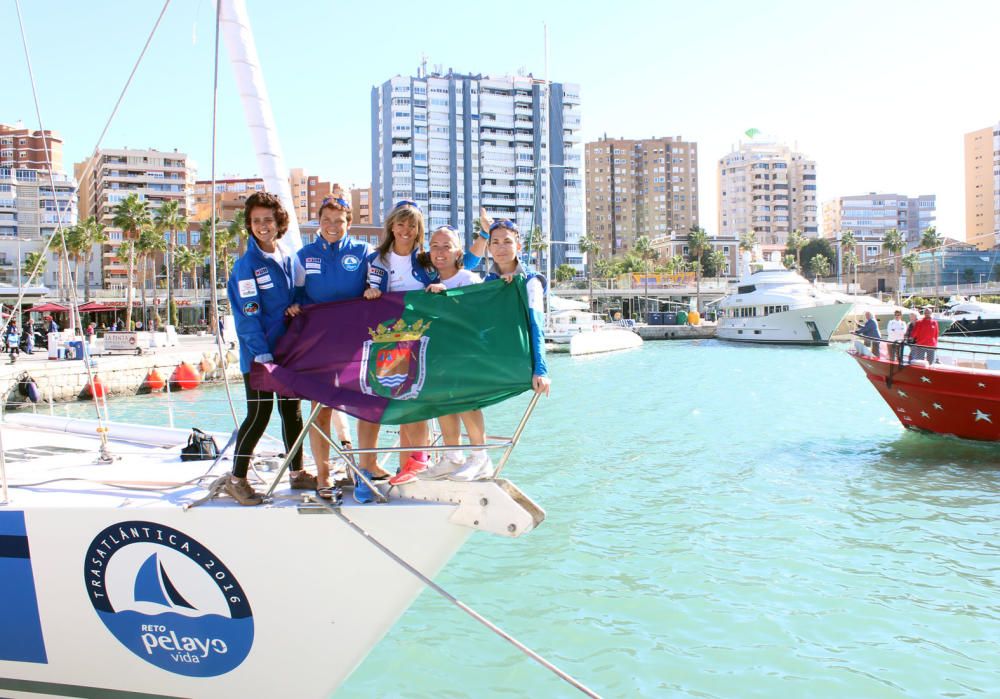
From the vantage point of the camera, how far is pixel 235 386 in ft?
107

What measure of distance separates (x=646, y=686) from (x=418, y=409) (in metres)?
3.19

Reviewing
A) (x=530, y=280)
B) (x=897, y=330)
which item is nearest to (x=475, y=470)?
(x=530, y=280)

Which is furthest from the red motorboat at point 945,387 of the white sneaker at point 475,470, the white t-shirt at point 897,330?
the white sneaker at point 475,470

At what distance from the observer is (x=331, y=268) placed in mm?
4516

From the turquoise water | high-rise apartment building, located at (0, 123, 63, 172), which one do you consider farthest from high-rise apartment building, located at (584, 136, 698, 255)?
the turquoise water

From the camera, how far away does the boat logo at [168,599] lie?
13.5ft

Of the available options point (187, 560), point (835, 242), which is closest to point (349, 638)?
point (187, 560)

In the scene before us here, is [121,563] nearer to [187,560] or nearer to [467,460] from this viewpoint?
[187,560]

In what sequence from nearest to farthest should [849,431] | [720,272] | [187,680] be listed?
[187,680] < [849,431] < [720,272]

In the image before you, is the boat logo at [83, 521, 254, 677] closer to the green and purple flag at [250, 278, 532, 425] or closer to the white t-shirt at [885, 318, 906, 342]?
the green and purple flag at [250, 278, 532, 425]

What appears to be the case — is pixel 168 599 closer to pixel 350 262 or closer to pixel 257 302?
pixel 257 302

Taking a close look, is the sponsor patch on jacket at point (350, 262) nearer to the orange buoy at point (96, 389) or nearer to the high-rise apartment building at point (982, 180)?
the orange buoy at point (96, 389)

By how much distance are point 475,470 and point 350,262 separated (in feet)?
4.62

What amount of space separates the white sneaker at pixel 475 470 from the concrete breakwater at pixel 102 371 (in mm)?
19609
